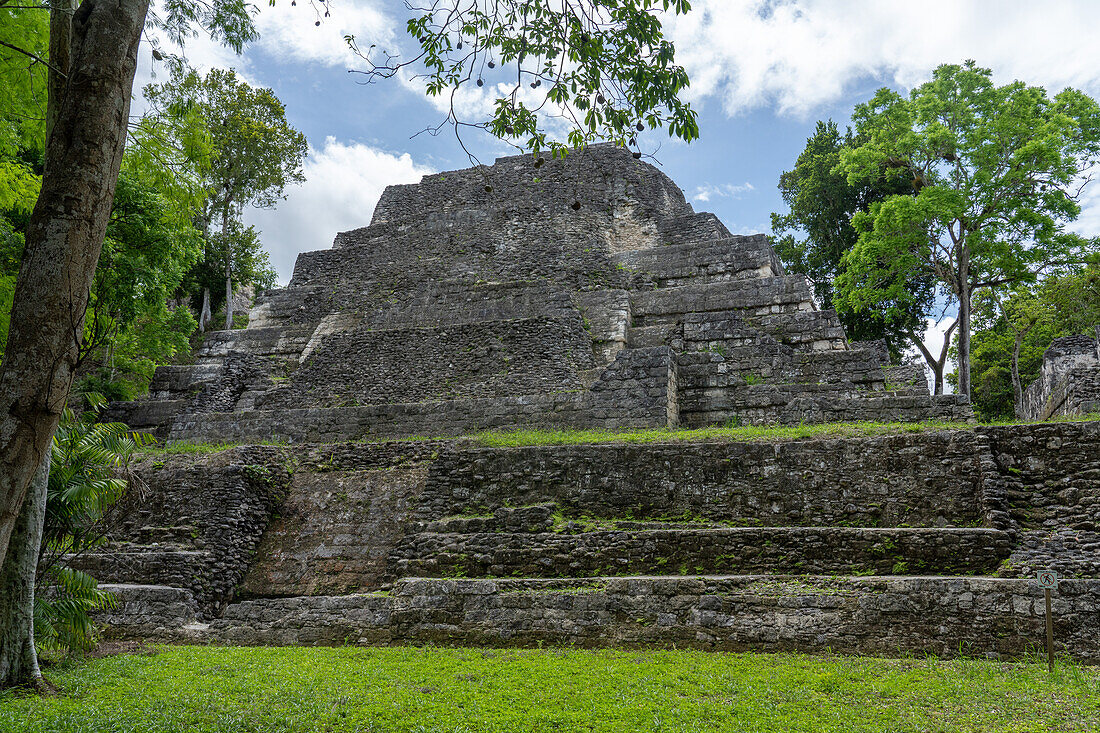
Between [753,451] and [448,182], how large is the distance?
1315cm

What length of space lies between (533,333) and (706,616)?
7330mm

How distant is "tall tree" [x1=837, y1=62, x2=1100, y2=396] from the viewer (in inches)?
593

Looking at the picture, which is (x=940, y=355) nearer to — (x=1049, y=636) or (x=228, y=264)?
(x=1049, y=636)

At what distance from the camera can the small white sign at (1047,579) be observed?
5281 millimetres

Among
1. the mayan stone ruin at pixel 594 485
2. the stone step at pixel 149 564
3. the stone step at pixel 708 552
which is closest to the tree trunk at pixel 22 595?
the mayan stone ruin at pixel 594 485

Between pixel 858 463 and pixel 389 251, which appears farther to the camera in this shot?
pixel 389 251

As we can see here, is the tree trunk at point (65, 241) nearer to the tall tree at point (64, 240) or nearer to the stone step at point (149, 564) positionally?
the tall tree at point (64, 240)

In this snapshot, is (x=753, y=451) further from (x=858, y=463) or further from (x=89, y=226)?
(x=89, y=226)

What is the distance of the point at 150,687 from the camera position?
5.46m

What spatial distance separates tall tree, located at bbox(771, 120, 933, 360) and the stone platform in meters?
12.7

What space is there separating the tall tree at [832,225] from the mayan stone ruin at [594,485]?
7.22 m

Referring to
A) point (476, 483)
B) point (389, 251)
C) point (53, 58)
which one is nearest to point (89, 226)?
point (53, 58)

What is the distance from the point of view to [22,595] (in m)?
5.50

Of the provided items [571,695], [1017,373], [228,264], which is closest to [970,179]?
[1017,373]
